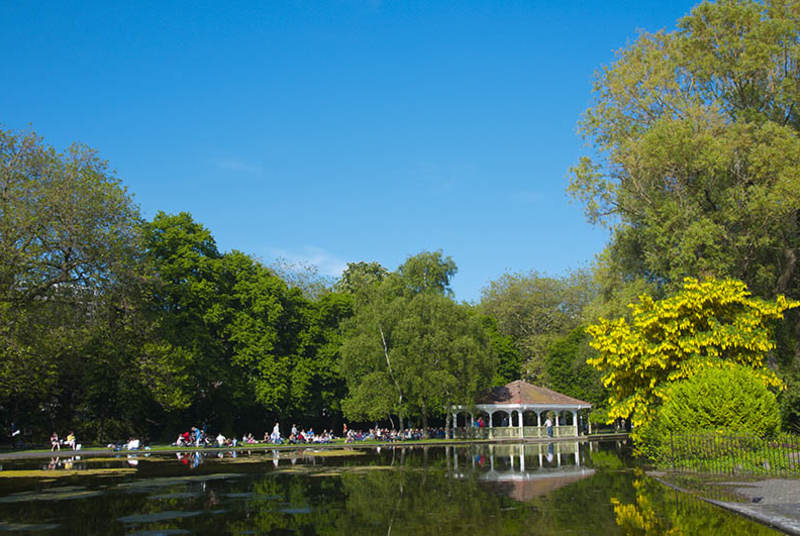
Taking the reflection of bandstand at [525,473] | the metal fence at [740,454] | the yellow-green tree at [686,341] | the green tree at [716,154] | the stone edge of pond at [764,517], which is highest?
the green tree at [716,154]

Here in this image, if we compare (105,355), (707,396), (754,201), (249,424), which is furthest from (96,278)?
(754,201)

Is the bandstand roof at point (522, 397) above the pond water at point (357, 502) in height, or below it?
above

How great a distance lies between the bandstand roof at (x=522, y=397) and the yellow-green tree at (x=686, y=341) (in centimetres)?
2913

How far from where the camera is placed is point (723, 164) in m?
29.9

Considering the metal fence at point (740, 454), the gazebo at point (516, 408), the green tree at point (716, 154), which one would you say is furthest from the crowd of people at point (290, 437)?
the metal fence at point (740, 454)

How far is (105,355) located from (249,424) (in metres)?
16.2

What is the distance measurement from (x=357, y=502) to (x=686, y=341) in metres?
14.9

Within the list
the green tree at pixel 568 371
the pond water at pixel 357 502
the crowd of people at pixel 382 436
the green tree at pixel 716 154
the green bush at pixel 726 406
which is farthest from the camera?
the green tree at pixel 568 371

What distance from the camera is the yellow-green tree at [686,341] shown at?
965 inches

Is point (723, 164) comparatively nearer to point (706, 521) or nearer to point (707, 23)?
point (707, 23)

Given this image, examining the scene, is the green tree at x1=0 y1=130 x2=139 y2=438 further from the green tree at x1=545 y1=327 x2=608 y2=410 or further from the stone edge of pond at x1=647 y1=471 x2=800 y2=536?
the green tree at x1=545 y1=327 x2=608 y2=410

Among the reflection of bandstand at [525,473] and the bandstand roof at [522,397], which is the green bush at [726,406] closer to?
the reflection of bandstand at [525,473]

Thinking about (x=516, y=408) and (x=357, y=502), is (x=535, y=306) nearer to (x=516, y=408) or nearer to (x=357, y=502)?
(x=516, y=408)

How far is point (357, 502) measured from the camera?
15453 millimetres
